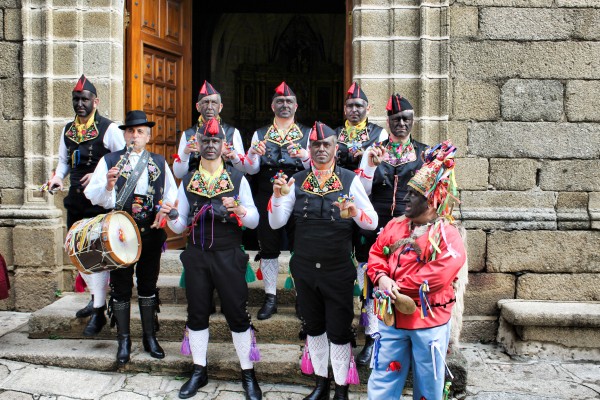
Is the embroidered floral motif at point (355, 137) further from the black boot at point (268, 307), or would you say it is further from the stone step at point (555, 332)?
the stone step at point (555, 332)

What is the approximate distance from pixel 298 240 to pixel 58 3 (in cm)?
364

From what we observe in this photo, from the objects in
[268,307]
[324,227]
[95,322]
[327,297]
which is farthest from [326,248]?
[95,322]

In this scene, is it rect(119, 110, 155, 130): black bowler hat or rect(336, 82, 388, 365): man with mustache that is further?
rect(336, 82, 388, 365): man with mustache

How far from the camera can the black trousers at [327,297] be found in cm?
398

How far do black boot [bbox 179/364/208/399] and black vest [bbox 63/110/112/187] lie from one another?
5.86ft

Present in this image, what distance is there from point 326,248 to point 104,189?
166 centimetres

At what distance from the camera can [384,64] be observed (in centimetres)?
586

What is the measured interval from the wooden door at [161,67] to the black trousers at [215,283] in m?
2.64

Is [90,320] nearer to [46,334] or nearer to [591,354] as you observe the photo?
[46,334]

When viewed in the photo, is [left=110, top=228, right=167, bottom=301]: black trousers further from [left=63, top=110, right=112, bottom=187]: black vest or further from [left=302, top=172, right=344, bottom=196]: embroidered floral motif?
[left=302, top=172, right=344, bottom=196]: embroidered floral motif

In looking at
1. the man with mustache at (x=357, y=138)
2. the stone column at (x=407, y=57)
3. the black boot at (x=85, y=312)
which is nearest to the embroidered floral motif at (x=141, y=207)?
the black boot at (x=85, y=312)

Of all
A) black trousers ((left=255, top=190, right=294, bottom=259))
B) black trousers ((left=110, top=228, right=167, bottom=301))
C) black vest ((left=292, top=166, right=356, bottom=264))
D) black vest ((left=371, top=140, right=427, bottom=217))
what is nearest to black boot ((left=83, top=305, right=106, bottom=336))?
black trousers ((left=110, top=228, right=167, bottom=301))

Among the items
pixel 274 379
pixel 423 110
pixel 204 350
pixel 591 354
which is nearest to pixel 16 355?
pixel 204 350

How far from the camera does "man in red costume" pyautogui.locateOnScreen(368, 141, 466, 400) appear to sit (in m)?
3.27
